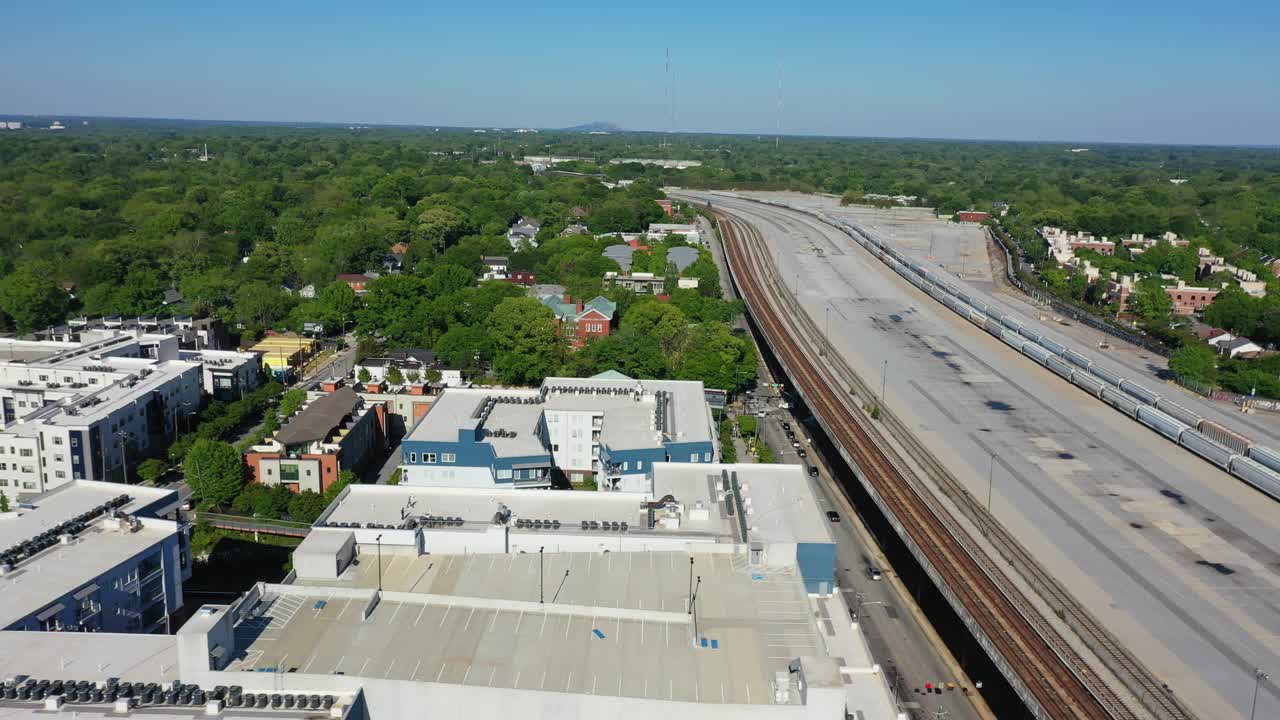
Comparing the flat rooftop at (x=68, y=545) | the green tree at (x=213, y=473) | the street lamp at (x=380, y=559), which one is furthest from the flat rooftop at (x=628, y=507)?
the green tree at (x=213, y=473)

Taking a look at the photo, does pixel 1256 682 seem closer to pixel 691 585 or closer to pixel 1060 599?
pixel 1060 599

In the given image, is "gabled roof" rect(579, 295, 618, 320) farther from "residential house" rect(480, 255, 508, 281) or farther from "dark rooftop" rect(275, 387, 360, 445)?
"dark rooftop" rect(275, 387, 360, 445)

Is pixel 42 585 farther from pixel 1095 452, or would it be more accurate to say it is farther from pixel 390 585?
pixel 1095 452

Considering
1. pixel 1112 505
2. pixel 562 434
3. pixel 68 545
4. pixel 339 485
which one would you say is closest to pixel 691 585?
pixel 68 545

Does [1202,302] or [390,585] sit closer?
[390,585]

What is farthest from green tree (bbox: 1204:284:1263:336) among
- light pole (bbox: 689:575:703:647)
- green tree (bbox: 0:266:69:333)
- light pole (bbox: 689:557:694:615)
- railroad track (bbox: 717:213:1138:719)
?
green tree (bbox: 0:266:69:333)

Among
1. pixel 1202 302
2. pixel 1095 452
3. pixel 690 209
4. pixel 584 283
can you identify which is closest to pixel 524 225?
pixel 690 209

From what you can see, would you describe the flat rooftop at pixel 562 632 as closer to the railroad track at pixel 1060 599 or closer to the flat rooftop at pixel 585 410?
the railroad track at pixel 1060 599
